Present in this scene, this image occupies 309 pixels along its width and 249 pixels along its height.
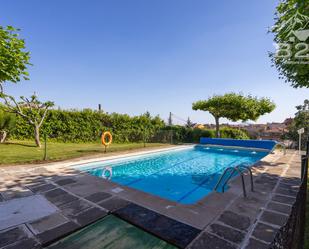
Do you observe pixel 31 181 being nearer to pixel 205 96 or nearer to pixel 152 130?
A: pixel 152 130

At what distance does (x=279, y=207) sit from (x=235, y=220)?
45.8 inches

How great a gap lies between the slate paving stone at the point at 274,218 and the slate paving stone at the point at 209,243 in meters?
1.03

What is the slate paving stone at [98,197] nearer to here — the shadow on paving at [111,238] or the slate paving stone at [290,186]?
the shadow on paving at [111,238]

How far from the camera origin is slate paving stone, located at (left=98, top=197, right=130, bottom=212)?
3123 millimetres

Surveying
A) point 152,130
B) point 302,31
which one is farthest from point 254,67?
point 152,130

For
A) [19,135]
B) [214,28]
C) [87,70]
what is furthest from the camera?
[87,70]

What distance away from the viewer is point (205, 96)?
58.9 ft

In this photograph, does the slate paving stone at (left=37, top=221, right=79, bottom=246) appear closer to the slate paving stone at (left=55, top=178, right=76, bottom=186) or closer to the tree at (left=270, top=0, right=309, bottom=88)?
the slate paving stone at (left=55, top=178, right=76, bottom=186)

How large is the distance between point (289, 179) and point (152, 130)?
535 inches

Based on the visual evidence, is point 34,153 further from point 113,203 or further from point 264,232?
point 264,232

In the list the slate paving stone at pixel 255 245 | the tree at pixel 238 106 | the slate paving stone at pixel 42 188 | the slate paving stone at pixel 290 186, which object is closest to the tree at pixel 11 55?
the slate paving stone at pixel 42 188

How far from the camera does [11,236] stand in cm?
233

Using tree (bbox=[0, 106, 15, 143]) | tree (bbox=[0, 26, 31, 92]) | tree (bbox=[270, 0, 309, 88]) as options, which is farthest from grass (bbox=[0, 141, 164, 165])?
tree (bbox=[270, 0, 309, 88])

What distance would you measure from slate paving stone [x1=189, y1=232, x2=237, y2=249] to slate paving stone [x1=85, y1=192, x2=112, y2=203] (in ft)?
6.99
